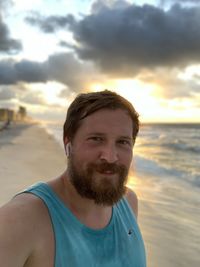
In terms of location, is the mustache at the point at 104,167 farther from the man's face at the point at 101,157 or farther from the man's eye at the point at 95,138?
the man's eye at the point at 95,138

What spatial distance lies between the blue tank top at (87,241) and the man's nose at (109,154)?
32cm

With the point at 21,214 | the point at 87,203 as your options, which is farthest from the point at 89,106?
the point at 21,214

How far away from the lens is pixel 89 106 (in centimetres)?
196

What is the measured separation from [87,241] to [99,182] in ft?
1.00

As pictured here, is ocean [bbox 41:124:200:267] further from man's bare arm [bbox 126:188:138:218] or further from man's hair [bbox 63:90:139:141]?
man's hair [bbox 63:90:139:141]

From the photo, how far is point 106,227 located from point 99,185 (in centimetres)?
23

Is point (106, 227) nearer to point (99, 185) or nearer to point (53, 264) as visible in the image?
point (99, 185)

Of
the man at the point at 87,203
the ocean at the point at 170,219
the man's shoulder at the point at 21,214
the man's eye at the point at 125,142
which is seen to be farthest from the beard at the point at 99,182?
the ocean at the point at 170,219

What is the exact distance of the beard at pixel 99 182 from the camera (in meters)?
1.89

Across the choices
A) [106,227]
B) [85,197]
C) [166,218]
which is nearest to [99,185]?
[85,197]

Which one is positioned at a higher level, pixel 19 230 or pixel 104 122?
pixel 104 122

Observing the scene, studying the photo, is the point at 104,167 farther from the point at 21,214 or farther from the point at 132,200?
the point at 132,200

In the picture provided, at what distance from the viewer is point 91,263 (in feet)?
5.80

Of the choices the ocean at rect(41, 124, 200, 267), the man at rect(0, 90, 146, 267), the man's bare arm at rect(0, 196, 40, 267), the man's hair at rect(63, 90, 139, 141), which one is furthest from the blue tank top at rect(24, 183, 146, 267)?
the ocean at rect(41, 124, 200, 267)
